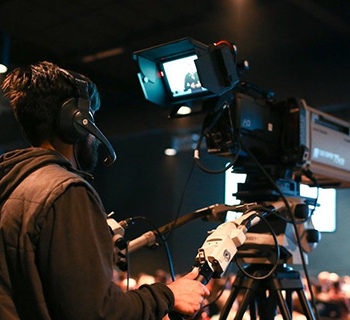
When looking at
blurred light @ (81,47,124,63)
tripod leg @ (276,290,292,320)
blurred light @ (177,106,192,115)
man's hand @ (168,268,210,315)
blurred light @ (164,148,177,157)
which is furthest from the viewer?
blurred light @ (164,148,177,157)

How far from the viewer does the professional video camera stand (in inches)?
57.9

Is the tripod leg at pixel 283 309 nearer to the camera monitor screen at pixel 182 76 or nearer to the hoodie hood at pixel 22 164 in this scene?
the camera monitor screen at pixel 182 76

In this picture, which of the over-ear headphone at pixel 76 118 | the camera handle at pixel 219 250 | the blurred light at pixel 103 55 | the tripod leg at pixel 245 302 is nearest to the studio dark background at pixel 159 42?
the blurred light at pixel 103 55

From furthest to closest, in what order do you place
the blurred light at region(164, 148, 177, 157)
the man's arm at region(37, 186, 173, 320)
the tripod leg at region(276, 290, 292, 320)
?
the blurred light at region(164, 148, 177, 157) → the tripod leg at region(276, 290, 292, 320) → the man's arm at region(37, 186, 173, 320)

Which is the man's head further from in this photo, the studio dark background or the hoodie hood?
the studio dark background

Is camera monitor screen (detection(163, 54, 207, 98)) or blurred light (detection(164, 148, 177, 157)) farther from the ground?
camera monitor screen (detection(163, 54, 207, 98))

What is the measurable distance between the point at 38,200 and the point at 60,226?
0.06 m

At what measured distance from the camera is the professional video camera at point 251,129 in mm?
1472

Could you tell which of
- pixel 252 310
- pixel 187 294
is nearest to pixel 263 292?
pixel 252 310

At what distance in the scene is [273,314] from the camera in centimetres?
158

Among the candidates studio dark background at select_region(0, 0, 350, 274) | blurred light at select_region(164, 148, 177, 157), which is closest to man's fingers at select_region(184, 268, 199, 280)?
studio dark background at select_region(0, 0, 350, 274)

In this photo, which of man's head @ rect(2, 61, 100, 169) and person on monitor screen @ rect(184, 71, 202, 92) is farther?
person on monitor screen @ rect(184, 71, 202, 92)

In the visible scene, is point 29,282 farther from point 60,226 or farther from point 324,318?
point 324,318

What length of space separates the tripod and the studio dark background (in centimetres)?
88
